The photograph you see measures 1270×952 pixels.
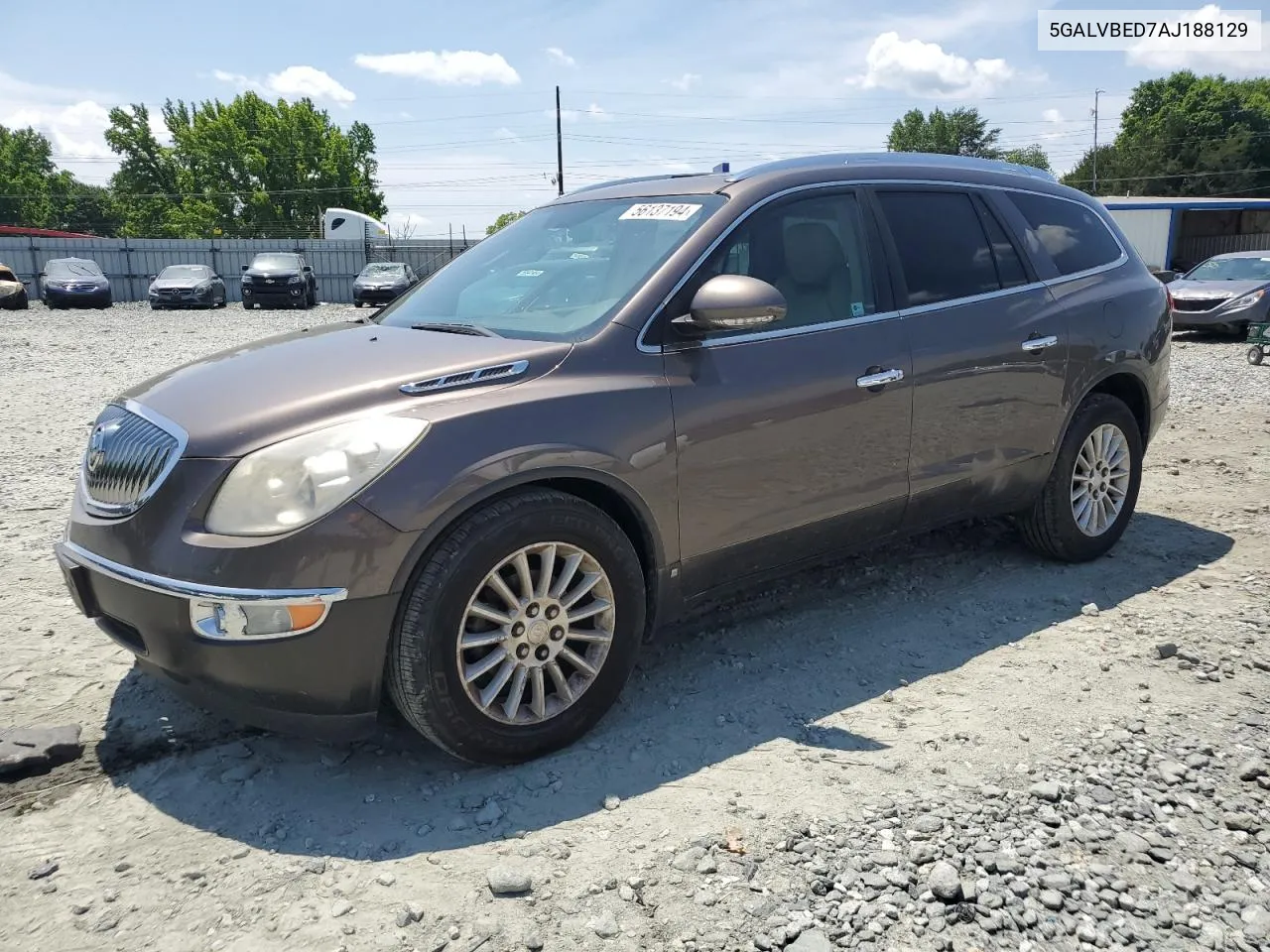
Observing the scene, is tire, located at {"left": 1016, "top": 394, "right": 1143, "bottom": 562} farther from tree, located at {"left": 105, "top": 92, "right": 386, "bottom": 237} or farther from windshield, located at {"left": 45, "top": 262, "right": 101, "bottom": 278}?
tree, located at {"left": 105, "top": 92, "right": 386, "bottom": 237}

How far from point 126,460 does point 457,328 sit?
118cm

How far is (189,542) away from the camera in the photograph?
275 centimetres

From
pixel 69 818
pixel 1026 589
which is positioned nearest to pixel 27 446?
pixel 69 818

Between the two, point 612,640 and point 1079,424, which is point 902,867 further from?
point 1079,424

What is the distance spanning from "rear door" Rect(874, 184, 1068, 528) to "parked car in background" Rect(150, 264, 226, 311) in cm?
2867

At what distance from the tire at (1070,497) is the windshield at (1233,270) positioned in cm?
1463

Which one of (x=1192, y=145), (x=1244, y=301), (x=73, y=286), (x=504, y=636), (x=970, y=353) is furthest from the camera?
(x=1192, y=145)

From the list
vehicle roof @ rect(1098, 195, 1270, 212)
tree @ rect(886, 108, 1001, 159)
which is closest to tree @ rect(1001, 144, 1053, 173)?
tree @ rect(886, 108, 1001, 159)

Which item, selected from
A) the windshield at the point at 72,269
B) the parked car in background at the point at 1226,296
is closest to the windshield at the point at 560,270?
the parked car in background at the point at 1226,296

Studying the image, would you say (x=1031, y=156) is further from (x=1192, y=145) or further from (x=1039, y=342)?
(x=1039, y=342)

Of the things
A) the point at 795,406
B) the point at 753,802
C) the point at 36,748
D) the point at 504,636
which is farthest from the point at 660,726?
the point at 36,748

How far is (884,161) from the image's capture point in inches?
171

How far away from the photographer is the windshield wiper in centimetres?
354

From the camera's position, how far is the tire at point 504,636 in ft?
9.37
